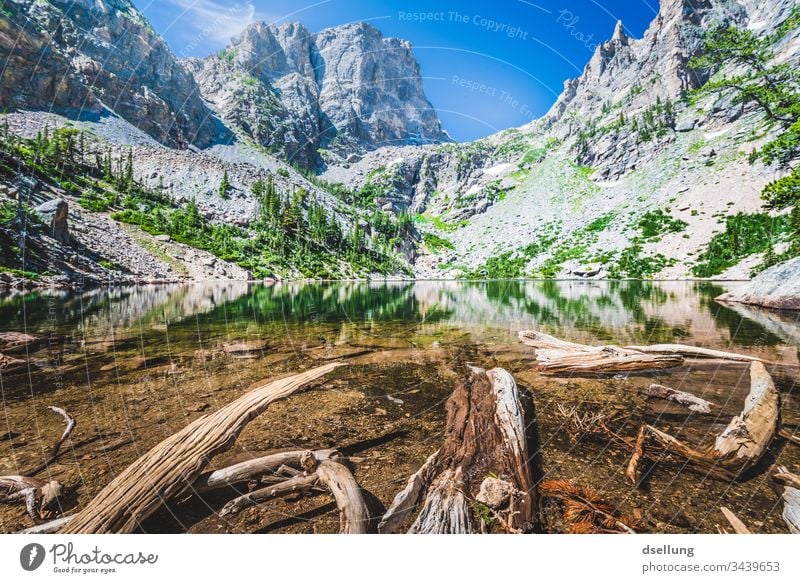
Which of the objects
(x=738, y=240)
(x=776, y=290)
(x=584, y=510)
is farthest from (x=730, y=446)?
(x=738, y=240)

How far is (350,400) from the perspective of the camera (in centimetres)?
660

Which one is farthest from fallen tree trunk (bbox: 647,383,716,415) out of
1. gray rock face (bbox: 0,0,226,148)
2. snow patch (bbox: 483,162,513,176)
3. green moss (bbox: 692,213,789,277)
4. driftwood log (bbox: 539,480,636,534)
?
snow patch (bbox: 483,162,513,176)

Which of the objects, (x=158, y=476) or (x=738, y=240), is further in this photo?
(x=738, y=240)

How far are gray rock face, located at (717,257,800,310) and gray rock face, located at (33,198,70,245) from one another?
63243 millimetres

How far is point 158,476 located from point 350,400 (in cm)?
366

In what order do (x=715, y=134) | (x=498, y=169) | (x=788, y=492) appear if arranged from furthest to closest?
1. (x=498, y=169)
2. (x=715, y=134)
3. (x=788, y=492)

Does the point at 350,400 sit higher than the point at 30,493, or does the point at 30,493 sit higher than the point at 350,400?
the point at 30,493

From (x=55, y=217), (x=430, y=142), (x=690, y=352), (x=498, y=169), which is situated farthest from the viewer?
(x=430, y=142)

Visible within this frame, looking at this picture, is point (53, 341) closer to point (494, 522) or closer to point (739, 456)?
point (494, 522)

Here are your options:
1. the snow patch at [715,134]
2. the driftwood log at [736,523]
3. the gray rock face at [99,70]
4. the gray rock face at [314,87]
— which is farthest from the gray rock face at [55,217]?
the snow patch at [715,134]

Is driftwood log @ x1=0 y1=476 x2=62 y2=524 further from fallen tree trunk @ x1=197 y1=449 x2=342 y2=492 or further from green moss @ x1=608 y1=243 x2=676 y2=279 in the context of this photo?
green moss @ x1=608 y1=243 x2=676 y2=279

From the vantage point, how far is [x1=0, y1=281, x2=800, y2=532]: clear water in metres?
3.48

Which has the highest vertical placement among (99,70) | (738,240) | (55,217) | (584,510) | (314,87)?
(314,87)

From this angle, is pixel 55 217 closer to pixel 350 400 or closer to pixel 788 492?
pixel 350 400
